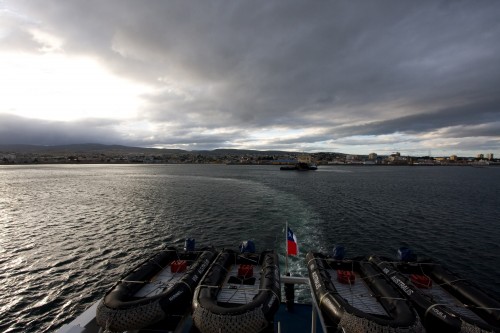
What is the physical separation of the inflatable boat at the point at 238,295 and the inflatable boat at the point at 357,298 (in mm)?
1776

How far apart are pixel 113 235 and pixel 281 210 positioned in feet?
Answer: 73.9

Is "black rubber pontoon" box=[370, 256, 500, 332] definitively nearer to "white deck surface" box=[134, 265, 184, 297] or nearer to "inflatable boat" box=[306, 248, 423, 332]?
"inflatable boat" box=[306, 248, 423, 332]

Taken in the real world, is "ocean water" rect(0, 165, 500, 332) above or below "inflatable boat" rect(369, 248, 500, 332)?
below

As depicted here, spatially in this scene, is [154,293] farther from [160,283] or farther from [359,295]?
[359,295]

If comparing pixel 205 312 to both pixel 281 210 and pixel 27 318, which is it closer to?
pixel 27 318

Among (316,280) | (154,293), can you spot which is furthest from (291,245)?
(154,293)

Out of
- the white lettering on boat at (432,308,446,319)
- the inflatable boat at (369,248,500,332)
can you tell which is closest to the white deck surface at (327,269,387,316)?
the inflatable boat at (369,248,500,332)

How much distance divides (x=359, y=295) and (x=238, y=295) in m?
4.87

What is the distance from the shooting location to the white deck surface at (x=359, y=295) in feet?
28.1

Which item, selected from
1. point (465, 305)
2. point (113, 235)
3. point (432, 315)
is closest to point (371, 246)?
point (465, 305)

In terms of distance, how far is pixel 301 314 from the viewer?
10.6 m

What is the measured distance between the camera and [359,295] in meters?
9.40

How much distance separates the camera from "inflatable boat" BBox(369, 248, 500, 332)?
7.19 meters

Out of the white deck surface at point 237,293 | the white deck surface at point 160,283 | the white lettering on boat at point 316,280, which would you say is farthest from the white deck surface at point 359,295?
the white deck surface at point 160,283
